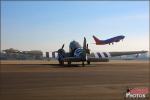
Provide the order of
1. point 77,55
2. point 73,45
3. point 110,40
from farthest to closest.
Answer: point 110,40 → point 73,45 → point 77,55

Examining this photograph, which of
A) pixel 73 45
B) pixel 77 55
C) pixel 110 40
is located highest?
pixel 110 40

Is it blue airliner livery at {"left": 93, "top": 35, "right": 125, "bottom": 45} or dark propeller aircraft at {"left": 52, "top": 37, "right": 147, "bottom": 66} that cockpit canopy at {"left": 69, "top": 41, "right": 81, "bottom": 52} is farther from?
blue airliner livery at {"left": 93, "top": 35, "right": 125, "bottom": 45}

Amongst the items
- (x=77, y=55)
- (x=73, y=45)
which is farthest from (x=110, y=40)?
(x=77, y=55)

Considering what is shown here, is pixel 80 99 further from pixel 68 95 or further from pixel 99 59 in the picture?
pixel 99 59

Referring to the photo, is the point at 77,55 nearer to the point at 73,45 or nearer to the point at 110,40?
the point at 73,45

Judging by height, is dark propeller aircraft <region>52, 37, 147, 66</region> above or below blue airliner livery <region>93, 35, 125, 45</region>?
below

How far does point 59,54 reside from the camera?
5703 centimetres

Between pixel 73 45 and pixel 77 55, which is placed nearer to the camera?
pixel 77 55

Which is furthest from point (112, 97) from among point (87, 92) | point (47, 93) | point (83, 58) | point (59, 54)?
point (59, 54)

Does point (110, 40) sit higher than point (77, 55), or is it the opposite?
point (110, 40)

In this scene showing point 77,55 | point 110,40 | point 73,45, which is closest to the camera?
point 77,55

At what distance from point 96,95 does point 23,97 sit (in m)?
3.49

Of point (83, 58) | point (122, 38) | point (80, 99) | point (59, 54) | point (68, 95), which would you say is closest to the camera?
point (80, 99)

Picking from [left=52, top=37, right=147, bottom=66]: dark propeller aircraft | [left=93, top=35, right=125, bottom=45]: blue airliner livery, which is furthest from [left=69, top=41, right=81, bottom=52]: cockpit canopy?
[left=93, top=35, right=125, bottom=45]: blue airliner livery
